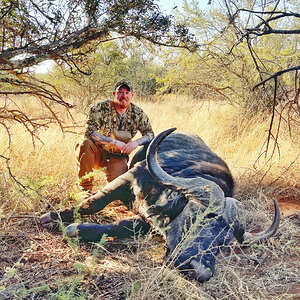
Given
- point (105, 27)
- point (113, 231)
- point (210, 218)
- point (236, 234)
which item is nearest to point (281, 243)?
point (236, 234)

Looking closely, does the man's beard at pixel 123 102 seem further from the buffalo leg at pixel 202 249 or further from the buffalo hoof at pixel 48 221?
the buffalo leg at pixel 202 249

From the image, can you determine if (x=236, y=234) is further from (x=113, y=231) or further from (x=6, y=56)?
(x=6, y=56)

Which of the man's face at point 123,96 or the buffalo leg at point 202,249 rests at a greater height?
the man's face at point 123,96

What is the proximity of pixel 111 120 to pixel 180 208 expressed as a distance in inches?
80.2

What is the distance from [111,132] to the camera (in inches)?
175

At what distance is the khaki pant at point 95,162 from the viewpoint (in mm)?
4227

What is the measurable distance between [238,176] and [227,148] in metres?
1.32

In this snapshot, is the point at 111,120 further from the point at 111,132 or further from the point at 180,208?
the point at 180,208

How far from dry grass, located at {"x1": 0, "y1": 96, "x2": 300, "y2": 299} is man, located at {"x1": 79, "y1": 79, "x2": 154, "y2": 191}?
347 millimetres

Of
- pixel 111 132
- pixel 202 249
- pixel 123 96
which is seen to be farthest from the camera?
pixel 111 132

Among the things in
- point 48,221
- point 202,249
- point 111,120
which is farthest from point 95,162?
point 202,249

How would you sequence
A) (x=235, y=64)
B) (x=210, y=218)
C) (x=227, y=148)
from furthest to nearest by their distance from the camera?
(x=235, y=64), (x=227, y=148), (x=210, y=218)

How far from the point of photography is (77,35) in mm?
2902

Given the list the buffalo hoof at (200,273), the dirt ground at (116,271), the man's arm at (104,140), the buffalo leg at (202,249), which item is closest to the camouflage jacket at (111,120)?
the man's arm at (104,140)
